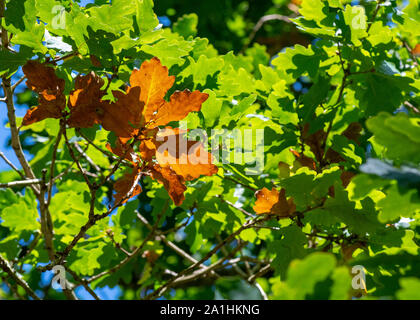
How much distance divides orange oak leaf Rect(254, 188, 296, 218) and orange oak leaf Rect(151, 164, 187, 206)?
25 cm

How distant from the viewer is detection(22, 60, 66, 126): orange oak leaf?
133cm

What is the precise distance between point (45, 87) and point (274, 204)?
2.44 ft

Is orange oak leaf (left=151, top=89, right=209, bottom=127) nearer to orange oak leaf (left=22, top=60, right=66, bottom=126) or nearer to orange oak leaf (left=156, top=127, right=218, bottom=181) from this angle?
orange oak leaf (left=156, top=127, right=218, bottom=181)

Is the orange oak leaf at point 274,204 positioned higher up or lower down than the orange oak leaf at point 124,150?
lower down

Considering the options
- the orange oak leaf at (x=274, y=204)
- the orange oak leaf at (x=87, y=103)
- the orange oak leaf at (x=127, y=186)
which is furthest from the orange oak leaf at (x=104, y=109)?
the orange oak leaf at (x=274, y=204)

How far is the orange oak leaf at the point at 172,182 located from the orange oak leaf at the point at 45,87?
1.14 feet

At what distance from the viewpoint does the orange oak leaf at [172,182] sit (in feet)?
4.30

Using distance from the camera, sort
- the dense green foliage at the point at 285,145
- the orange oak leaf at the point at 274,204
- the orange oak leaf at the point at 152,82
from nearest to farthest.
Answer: the dense green foliage at the point at 285,145, the orange oak leaf at the point at 152,82, the orange oak leaf at the point at 274,204

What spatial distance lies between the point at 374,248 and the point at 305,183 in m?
0.31

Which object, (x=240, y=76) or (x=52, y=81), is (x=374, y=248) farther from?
(x=52, y=81)

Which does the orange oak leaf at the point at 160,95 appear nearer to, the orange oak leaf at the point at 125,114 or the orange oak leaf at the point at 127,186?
the orange oak leaf at the point at 125,114

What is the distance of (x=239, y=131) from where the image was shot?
1.66m

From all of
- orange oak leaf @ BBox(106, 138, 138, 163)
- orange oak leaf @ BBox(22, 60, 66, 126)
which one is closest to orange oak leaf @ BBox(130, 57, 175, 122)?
orange oak leaf @ BBox(106, 138, 138, 163)
